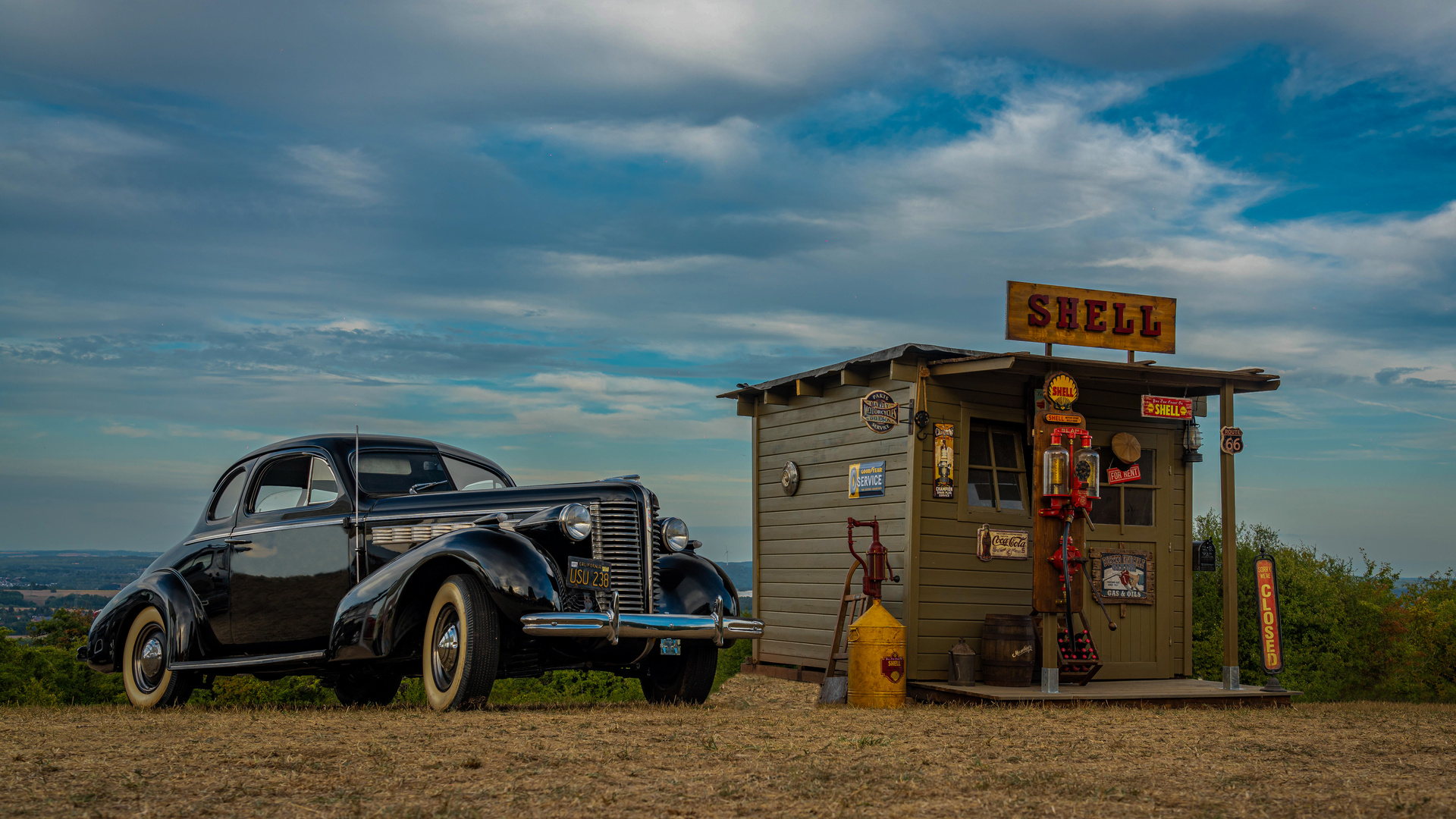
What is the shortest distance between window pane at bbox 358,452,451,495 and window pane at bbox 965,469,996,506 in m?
4.97

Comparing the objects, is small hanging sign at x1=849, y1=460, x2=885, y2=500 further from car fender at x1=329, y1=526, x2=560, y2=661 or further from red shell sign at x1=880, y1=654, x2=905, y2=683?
car fender at x1=329, y1=526, x2=560, y2=661

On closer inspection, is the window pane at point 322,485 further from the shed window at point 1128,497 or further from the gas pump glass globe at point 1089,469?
the shed window at point 1128,497

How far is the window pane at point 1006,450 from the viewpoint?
1152 centimetres

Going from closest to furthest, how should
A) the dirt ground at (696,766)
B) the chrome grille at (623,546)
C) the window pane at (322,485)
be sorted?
the dirt ground at (696,766), the chrome grille at (623,546), the window pane at (322,485)

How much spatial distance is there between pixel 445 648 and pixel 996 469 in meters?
5.85

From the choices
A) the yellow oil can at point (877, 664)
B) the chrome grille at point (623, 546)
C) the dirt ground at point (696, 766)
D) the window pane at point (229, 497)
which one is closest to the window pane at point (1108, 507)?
the yellow oil can at point (877, 664)

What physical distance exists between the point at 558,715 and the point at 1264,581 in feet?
23.3

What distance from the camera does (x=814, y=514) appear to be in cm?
1277

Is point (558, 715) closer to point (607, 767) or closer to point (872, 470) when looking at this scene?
point (607, 767)

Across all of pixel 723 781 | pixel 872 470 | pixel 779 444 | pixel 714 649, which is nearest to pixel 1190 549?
pixel 872 470

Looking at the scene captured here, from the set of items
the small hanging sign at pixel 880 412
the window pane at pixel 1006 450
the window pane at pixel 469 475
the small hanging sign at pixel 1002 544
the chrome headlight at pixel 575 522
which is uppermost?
the small hanging sign at pixel 880 412

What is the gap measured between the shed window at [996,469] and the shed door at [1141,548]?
2.70 feet

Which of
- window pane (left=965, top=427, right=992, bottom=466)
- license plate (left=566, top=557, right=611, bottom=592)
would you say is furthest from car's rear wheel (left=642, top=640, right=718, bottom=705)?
window pane (left=965, top=427, right=992, bottom=466)

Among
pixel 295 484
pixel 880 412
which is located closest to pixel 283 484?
pixel 295 484
